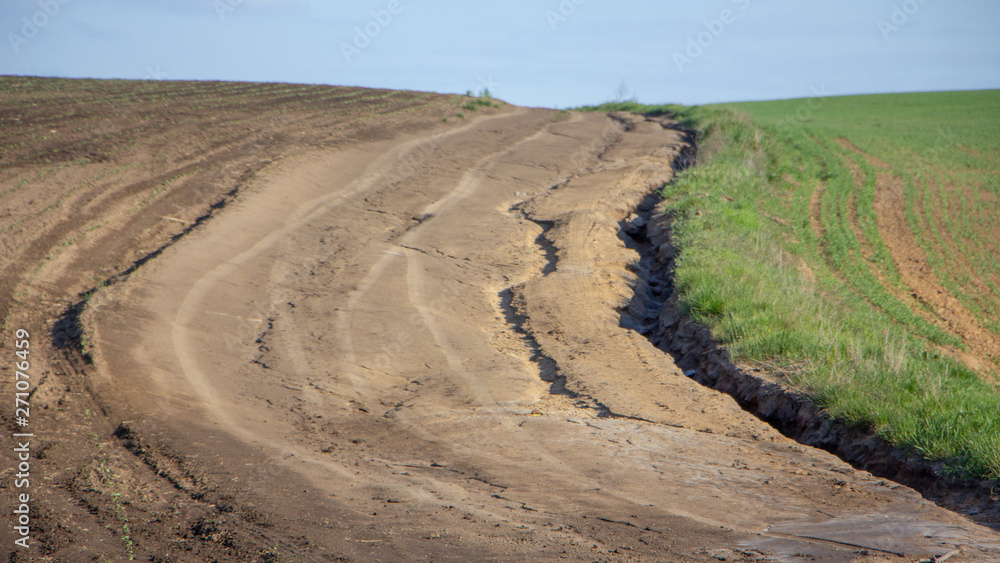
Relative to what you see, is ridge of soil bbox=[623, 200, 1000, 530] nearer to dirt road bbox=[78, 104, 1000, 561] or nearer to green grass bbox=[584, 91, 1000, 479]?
green grass bbox=[584, 91, 1000, 479]

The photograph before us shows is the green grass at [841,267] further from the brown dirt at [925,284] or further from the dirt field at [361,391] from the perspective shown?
the dirt field at [361,391]

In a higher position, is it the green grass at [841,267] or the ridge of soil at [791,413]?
the green grass at [841,267]

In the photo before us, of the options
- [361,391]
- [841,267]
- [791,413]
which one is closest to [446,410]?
[361,391]

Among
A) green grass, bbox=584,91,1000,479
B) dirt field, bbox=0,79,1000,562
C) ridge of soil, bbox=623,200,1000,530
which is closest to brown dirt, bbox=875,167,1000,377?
green grass, bbox=584,91,1000,479

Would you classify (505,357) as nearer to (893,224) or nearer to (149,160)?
(149,160)

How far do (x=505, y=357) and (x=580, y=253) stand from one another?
134 inches

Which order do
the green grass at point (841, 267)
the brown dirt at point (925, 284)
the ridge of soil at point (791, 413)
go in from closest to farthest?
the ridge of soil at point (791, 413) → the green grass at point (841, 267) → the brown dirt at point (925, 284)

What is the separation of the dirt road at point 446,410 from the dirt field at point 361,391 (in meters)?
0.02

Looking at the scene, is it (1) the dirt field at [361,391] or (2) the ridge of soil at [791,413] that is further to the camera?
(2) the ridge of soil at [791,413]

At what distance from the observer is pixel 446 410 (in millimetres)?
5367

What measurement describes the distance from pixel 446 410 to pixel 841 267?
1115 centimetres

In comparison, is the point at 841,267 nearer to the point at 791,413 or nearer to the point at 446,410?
the point at 791,413

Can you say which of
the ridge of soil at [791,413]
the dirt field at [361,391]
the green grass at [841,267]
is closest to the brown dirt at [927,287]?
the green grass at [841,267]

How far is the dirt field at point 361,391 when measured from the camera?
3555 mm
